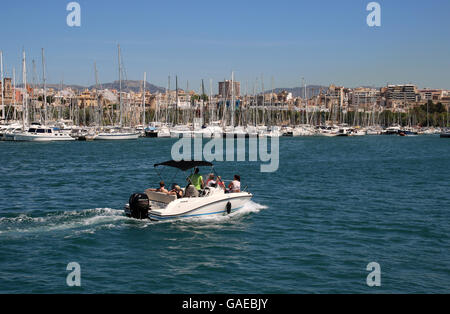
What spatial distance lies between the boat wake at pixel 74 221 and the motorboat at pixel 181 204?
307 millimetres

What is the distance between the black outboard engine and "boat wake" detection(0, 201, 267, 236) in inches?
15.4

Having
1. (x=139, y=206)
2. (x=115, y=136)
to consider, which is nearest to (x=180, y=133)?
(x=115, y=136)

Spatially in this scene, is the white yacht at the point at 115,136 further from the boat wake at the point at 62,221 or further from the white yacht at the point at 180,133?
the boat wake at the point at 62,221

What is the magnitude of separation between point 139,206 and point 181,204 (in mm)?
1612

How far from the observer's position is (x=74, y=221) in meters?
20.2

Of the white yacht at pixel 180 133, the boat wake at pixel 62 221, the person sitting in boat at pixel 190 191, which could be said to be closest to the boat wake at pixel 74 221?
the boat wake at pixel 62 221

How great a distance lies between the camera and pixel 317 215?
23.0m

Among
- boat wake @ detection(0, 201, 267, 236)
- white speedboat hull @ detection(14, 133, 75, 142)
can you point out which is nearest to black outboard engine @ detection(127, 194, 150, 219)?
boat wake @ detection(0, 201, 267, 236)

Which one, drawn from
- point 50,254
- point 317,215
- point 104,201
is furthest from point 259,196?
point 50,254

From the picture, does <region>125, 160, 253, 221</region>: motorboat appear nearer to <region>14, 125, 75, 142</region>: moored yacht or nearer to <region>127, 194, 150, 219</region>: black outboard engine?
<region>127, 194, 150, 219</region>: black outboard engine

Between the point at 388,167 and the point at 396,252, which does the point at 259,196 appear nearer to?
the point at 396,252

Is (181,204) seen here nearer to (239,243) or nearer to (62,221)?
(239,243)

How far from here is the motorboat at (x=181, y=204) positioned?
62.7 ft
